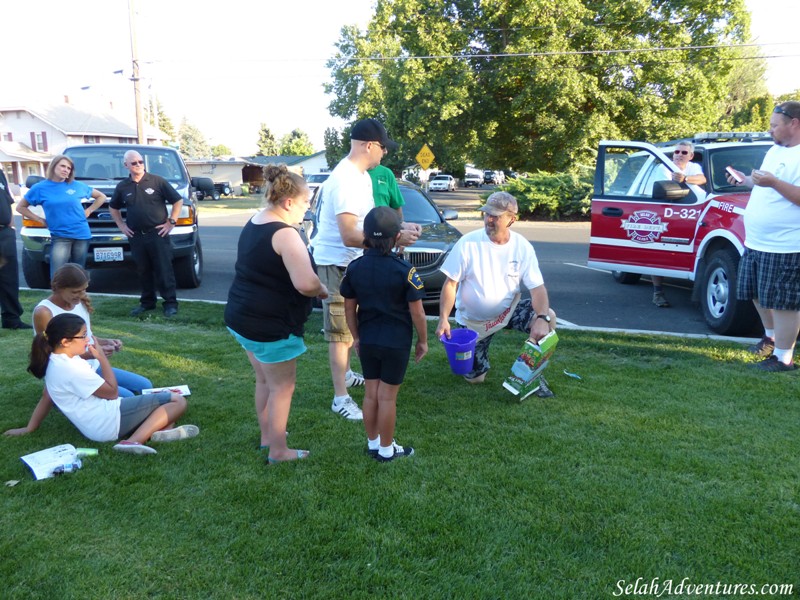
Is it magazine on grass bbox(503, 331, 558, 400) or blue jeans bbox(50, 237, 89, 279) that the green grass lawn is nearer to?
magazine on grass bbox(503, 331, 558, 400)

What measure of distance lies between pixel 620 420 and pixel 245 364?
3.14 meters

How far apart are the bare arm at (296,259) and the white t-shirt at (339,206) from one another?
94 centimetres

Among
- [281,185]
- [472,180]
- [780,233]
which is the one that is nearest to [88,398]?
[281,185]

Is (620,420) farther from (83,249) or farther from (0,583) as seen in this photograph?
(83,249)

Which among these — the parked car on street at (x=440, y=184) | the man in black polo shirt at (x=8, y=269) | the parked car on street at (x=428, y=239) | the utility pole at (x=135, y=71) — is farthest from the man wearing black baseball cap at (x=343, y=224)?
the parked car on street at (x=440, y=184)

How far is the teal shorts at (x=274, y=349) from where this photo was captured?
3.38 m

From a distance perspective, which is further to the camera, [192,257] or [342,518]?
[192,257]

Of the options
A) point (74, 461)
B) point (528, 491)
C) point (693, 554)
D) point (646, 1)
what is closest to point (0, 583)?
point (74, 461)

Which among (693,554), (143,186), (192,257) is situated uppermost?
(143,186)

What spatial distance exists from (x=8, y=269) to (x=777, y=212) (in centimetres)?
734

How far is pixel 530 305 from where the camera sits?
497cm

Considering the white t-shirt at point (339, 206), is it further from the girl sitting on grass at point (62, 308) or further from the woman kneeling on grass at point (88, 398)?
the girl sitting on grass at point (62, 308)

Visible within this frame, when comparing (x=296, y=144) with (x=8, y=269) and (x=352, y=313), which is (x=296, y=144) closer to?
(x=8, y=269)

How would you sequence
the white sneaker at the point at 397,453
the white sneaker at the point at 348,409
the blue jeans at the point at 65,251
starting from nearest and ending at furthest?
the white sneaker at the point at 397,453 < the white sneaker at the point at 348,409 < the blue jeans at the point at 65,251
